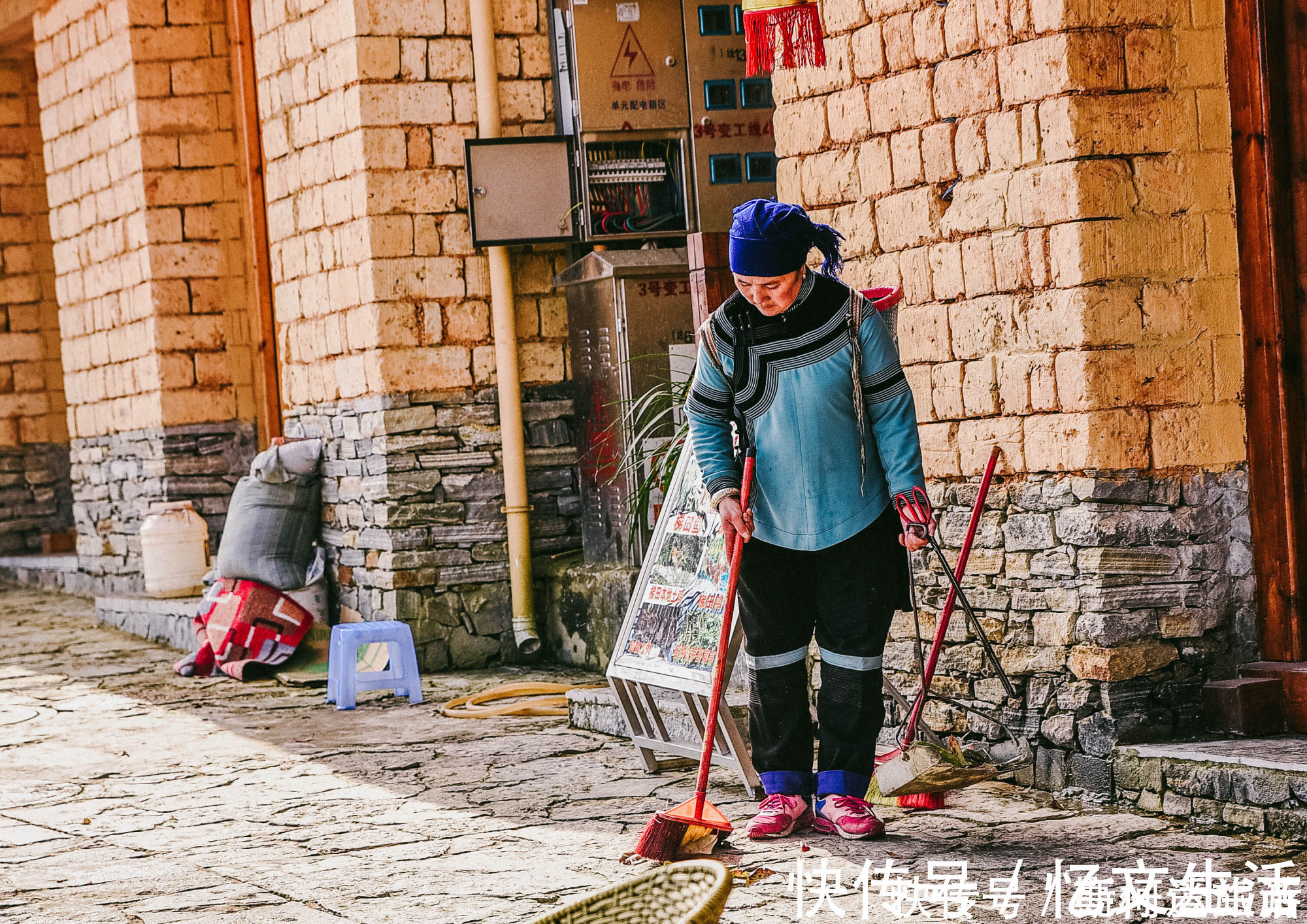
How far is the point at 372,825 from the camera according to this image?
4.94 m

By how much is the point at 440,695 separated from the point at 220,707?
98cm

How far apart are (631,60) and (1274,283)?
12.6 feet

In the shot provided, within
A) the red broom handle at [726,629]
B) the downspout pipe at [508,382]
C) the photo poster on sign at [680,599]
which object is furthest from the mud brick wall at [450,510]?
the red broom handle at [726,629]

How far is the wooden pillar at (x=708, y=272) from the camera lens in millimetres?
6355

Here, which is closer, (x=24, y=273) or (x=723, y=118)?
(x=723, y=118)

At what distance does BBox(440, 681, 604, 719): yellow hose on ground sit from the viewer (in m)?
6.71

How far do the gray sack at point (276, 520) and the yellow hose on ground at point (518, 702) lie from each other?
5.34 ft

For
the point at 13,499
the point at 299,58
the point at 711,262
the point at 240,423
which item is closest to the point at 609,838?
the point at 711,262

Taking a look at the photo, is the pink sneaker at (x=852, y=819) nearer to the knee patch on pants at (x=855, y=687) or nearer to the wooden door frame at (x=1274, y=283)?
the knee patch on pants at (x=855, y=687)

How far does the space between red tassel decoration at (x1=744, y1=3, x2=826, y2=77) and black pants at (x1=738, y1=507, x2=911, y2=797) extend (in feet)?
5.82

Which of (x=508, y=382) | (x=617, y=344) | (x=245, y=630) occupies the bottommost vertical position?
(x=245, y=630)

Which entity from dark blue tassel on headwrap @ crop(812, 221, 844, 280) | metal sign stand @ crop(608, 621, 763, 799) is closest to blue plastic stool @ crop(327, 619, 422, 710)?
metal sign stand @ crop(608, 621, 763, 799)

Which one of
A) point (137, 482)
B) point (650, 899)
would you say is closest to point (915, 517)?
point (650, 899)

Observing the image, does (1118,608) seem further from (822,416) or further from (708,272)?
(708,272)
